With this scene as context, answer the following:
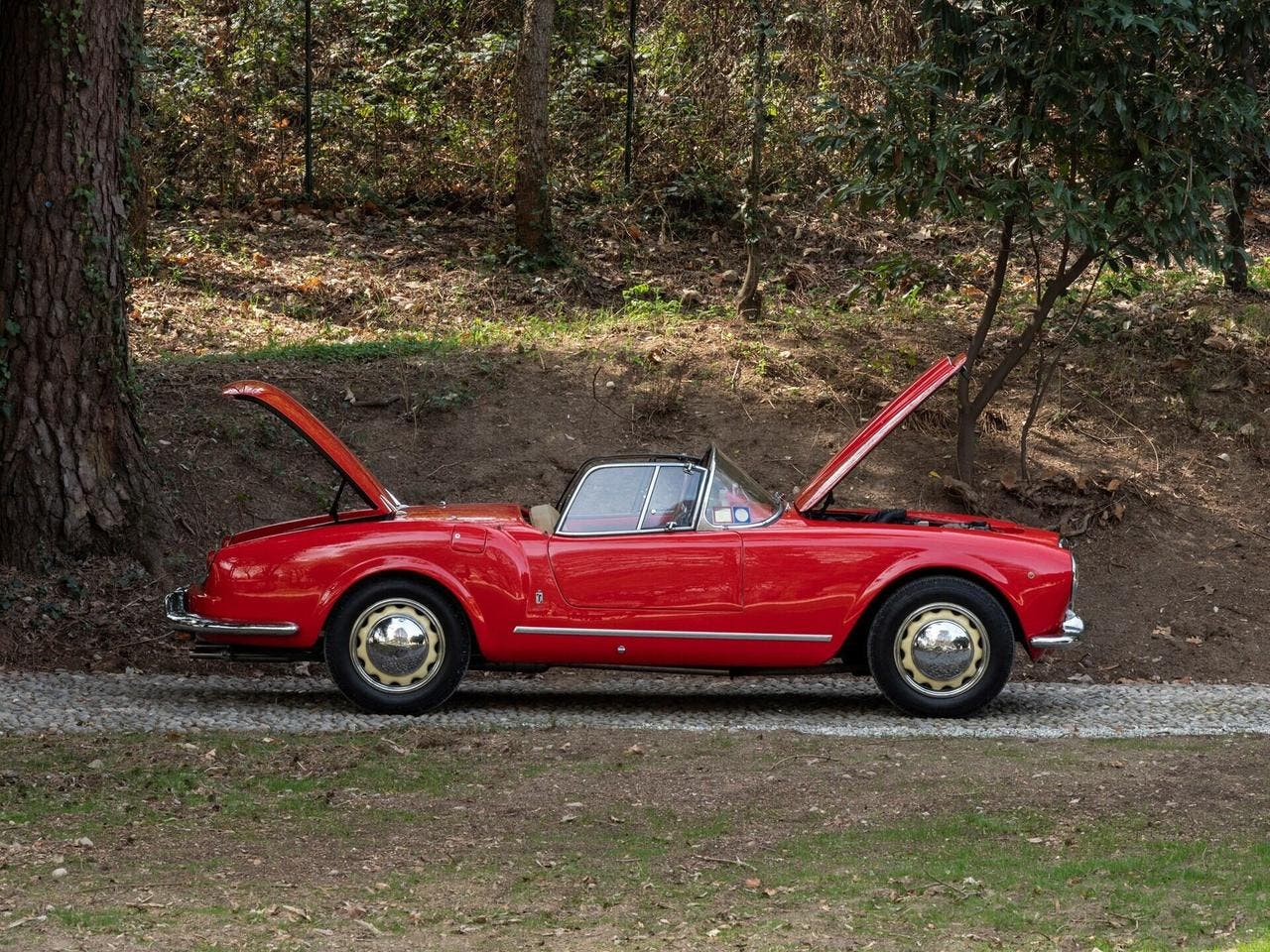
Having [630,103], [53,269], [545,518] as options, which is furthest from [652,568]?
[630,103]

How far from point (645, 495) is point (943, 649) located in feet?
6.19

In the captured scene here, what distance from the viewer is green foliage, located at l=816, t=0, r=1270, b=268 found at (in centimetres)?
1145

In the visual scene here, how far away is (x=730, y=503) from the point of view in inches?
353

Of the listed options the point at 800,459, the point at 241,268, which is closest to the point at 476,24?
the point at 241,268

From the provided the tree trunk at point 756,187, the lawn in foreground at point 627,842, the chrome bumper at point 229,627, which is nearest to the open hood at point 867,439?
Answer: the lawn in foreground at point 627,842

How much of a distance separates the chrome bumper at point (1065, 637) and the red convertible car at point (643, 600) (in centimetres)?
2

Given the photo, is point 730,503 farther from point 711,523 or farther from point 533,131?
point 533,131

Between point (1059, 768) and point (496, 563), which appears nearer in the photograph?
point (1059, 768)

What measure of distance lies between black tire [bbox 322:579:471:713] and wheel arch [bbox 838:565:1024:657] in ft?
7.33

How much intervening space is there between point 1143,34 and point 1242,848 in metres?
6.98

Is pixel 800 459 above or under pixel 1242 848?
above

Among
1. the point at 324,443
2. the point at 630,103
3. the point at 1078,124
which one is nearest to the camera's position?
the point at 324,443

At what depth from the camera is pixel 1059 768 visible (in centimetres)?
766

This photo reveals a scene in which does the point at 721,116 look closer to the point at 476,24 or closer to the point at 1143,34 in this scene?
the point at 476,24
